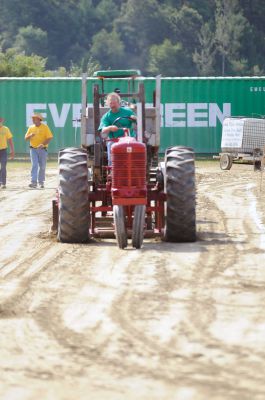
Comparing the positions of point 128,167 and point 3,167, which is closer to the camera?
point 128,167

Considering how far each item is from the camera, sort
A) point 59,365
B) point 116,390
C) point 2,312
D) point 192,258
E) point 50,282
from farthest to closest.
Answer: point 192,258 < point 50,282 < point 2,312 < point 59,365 < point 116,390

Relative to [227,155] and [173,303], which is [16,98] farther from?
[173,303]

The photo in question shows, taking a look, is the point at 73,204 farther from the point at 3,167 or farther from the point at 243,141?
the point at 243,141

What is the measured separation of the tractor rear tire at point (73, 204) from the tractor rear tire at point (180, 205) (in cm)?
89

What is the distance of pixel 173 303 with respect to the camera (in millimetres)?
8562

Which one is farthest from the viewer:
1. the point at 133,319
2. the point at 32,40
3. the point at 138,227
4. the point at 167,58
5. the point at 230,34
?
the point at 32,40

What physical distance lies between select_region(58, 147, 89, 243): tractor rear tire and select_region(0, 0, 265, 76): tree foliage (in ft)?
265

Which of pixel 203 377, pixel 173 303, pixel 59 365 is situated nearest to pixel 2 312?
pixel 173 303

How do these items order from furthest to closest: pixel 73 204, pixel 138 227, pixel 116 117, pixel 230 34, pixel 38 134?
pixel 230 34, pixel 38 134, pixel 116 117, pixel 73 204, pixel 138 227

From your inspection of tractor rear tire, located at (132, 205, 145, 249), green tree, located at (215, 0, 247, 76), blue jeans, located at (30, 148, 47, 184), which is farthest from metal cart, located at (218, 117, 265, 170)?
green tree, located at (215, 0, 247, 76)

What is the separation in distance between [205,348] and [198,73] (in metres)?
90.8

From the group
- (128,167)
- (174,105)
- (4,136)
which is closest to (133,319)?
(128,167)

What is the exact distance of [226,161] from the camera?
31969 mm

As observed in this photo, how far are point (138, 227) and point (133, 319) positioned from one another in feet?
14.0
